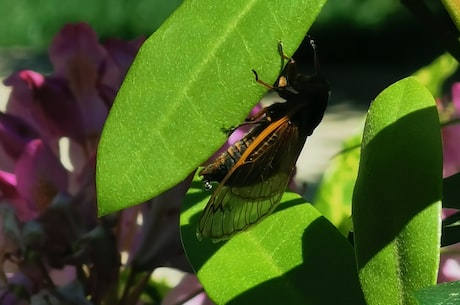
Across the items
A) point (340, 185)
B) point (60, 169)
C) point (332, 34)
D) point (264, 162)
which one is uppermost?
point (264, 162)

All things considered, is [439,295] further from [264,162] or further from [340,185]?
[340,185]

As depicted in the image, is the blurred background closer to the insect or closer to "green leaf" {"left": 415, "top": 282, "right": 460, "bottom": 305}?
the insect

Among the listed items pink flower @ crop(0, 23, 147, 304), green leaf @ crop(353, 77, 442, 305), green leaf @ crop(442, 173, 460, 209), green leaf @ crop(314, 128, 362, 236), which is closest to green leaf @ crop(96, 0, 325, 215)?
green leaf @ crop(353, 77, 442, 305)

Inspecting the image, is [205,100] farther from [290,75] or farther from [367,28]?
[367,28]

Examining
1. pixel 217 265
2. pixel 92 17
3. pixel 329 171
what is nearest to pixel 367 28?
pixel 92 17

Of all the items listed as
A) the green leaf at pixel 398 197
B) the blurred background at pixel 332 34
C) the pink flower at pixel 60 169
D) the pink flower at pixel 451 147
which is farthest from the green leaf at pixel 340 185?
the blurred background at pixel 332 34

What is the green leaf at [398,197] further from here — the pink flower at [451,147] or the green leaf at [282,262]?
the pink flower at [451,147]

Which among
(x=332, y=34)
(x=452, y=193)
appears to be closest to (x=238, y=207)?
(x=452, y=193)
